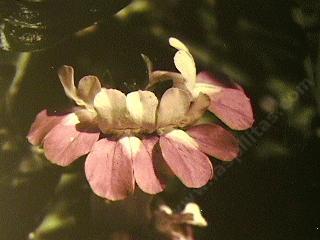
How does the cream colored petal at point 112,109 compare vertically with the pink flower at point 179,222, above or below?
above

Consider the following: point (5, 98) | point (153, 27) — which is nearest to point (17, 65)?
point (5, 98)

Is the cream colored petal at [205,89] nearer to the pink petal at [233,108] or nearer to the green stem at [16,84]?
the pink petal at [233,108]

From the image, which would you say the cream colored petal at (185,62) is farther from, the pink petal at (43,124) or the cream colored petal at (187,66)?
the pink petal at (43,124)

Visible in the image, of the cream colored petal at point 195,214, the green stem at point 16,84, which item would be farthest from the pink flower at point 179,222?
the green stem at point 16,84

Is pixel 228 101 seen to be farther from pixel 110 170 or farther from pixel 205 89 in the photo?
pixel 110 170

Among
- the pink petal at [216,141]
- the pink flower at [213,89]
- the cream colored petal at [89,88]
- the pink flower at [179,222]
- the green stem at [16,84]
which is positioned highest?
the green stem at [16,84]

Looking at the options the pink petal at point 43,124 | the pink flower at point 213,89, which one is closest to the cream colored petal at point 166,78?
the pink flower at point 213,89

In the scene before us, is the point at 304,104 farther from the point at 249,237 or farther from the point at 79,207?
the point at 79,207
